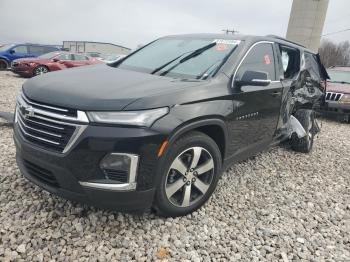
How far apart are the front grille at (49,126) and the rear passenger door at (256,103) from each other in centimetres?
154

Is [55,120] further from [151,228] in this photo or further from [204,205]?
[204,205]

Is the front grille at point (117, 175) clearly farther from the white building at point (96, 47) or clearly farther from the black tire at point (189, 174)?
the white building at point (96, 47)

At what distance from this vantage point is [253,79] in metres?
2.93

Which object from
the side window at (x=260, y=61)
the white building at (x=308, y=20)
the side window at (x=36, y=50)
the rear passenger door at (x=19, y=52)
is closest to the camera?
the side window at (x=260, y=61)

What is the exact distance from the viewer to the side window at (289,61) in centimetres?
420

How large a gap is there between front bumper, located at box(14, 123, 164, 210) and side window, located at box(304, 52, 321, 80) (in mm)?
3767

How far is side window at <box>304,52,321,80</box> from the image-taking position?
5117mm

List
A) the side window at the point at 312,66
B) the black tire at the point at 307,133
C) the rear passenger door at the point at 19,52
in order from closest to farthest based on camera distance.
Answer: the black tire at the point at 307,133 → the side window at the point at 312,66 → the rear passenger door at the point at 19,52

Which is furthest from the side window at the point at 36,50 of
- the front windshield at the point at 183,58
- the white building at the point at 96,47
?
the white building at the point at 96,47

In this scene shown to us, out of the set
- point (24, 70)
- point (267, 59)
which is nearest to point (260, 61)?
point (267, 59)

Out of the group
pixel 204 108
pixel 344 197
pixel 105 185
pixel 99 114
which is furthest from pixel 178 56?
pixel 344 197

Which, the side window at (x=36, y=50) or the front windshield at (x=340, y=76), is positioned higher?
the front windshield at (x=340, y=76)

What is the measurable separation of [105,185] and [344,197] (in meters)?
2.96

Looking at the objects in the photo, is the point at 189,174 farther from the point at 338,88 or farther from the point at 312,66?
the point at 338,88
